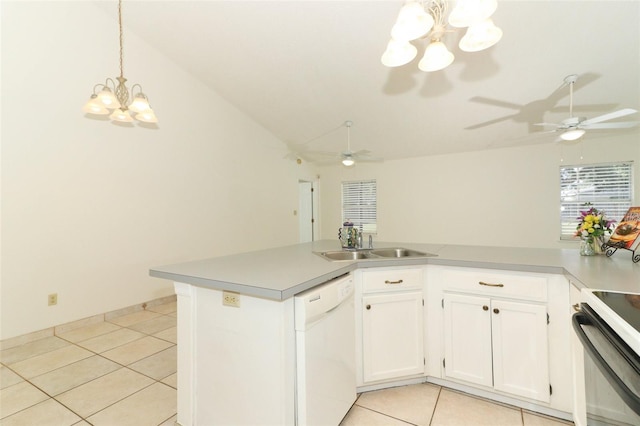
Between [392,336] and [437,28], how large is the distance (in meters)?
1.89

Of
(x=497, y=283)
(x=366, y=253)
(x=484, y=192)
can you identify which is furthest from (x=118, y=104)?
(x=484, y=192)

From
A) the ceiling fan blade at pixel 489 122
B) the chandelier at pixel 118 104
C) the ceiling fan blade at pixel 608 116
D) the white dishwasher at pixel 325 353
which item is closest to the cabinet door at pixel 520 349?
the white dishwasher at pixel 325 353

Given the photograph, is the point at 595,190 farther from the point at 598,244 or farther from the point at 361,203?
the point at 361,203

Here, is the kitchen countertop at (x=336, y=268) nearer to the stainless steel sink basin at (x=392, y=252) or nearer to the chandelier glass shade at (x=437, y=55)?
the stainless steel sink basin at (x=392, y=252)

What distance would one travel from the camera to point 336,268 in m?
1.58

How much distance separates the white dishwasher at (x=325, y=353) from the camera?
4.10 feet

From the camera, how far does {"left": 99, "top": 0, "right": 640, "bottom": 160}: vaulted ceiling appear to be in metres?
2.65

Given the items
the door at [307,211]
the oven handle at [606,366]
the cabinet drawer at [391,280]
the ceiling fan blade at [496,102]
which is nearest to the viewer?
the oven handle at [606,366]

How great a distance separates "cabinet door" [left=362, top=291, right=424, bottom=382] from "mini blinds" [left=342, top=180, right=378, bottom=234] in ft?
14.6

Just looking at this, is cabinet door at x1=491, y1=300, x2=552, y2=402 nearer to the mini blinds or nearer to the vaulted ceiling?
the vaulted ceiling

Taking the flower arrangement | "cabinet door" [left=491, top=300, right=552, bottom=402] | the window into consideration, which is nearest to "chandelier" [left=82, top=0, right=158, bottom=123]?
"cabinet door" [left=491, top=300, right=552, bottom=402]

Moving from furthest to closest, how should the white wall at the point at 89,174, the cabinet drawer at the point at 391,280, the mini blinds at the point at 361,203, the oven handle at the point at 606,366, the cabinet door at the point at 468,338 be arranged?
the mini blinds at the point at 361,203
the white wall at the point at 89,174
the cabinet drawer at the point at 391,280
the cabinet door at the point at 468,338
the oven handle at the point at 606,366

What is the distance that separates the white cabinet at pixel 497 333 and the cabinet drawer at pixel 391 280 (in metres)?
0.20

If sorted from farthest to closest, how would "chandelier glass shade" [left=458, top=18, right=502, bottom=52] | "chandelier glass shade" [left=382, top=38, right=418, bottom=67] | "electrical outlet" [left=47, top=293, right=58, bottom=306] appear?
"electrical outlet" [left=47, top=293, right=58, bottom=306]
"chandelier glass shade" [left=382, top=38, right=418, bottom=67]
"chandelier glass shade" [left=458, top=18, right=502, bottom=52]
